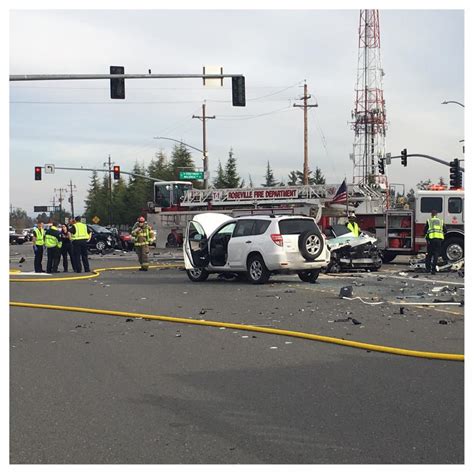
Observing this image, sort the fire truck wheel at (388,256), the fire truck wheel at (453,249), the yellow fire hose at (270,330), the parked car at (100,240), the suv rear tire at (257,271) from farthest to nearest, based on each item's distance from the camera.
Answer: the parked car at (100,240), the fire truck wheel at (388,256), the fire truck wheel at (453,249), the suv rear tire at (257,271), the yellow fire hose at (270,330)

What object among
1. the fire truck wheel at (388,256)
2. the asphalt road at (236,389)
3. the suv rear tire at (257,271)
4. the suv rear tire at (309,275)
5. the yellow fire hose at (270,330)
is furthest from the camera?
the fire truck wheel at (388,256)

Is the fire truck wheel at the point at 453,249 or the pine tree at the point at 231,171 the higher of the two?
the pine tree at the point at 231,171

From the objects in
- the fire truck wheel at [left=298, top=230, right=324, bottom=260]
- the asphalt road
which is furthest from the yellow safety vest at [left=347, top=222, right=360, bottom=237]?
the asphalt road

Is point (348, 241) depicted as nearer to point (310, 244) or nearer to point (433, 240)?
point (433, 240)

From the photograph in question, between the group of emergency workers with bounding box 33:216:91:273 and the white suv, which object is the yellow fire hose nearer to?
the white suv

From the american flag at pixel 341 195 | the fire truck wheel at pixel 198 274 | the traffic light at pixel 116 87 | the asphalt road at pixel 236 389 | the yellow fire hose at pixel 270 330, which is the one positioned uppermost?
the traffic light at pixel 116 87

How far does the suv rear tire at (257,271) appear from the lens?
17.1 meters

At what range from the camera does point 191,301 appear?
14070 millimetres

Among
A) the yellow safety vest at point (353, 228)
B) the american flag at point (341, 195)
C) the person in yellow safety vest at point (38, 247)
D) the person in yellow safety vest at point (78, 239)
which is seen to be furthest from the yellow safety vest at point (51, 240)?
the american flag at point (341, 195)

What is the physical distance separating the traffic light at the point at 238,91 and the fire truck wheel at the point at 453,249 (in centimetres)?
837

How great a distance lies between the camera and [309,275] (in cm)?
1772

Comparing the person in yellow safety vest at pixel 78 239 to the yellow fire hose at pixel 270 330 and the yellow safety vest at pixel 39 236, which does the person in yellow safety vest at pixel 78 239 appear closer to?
the yellow safety vest at pixel 39 236

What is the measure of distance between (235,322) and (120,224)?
252 ft

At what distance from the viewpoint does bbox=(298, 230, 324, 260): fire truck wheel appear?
1678 centimetres
